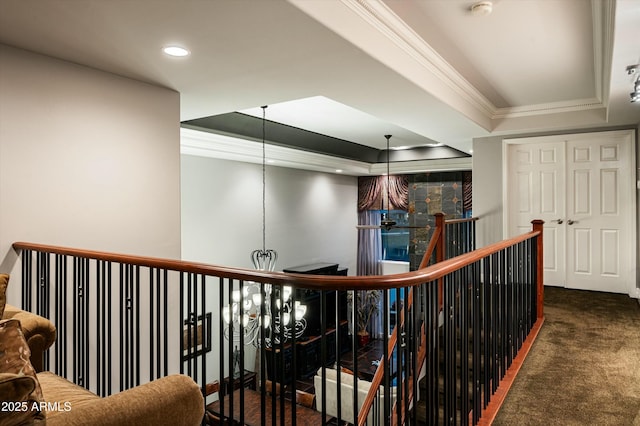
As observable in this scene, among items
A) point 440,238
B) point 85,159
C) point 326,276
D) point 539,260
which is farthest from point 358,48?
point 539,260

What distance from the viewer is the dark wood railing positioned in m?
1.55

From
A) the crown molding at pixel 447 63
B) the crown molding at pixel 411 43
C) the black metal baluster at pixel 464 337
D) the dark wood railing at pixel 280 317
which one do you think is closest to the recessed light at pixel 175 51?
the crown molding at pixel 447 63

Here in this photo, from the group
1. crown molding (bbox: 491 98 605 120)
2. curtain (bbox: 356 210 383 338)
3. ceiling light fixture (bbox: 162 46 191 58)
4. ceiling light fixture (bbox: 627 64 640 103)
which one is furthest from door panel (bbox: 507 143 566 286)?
curtain (bbox: 356 210 383 338)

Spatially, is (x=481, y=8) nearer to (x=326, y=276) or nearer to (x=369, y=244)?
(x=326, y=276)

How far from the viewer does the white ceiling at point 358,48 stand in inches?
86.8

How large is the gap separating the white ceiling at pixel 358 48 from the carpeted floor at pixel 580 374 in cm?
206

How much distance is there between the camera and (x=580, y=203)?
5359mm

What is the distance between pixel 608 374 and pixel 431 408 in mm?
1811

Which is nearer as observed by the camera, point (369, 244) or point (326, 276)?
point (326, 276)

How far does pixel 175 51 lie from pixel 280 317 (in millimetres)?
1936

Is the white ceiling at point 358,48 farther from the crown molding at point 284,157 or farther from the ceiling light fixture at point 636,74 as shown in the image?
the crown molding at point 284,157

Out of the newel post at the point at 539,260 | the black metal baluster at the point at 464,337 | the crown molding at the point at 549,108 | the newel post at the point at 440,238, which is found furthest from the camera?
the crown molding at the point at 549,108

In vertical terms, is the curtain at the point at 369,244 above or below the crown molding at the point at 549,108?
below

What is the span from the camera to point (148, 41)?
2484 mm
